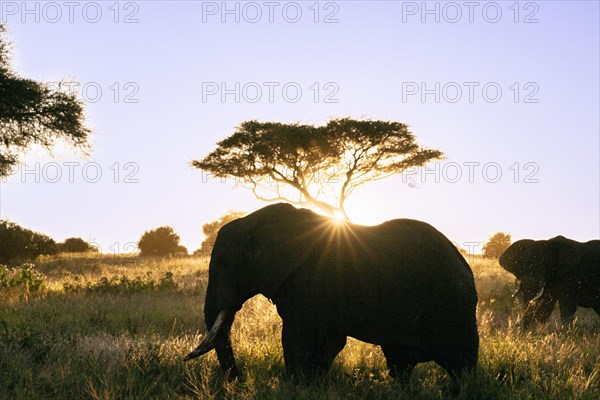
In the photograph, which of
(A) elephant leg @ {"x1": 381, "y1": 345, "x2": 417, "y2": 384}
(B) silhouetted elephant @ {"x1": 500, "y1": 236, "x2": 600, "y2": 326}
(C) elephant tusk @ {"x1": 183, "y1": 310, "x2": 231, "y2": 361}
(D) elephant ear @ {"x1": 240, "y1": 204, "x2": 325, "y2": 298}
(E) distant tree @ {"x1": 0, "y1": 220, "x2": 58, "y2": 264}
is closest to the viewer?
(C) elephant tusk @ {"x1": 183, "y1": 310, "x2": 231, "y2": 361}

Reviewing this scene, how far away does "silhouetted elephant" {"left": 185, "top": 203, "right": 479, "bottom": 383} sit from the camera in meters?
5.04

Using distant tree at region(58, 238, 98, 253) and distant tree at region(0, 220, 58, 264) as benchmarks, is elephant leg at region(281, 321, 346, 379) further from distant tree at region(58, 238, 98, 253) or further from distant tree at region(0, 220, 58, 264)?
distant tree at region(58, 238, 98, 253)

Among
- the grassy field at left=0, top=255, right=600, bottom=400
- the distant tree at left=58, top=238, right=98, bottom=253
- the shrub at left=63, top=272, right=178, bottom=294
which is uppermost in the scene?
the distant tree at left=58, top=238, right=98, bottom=253

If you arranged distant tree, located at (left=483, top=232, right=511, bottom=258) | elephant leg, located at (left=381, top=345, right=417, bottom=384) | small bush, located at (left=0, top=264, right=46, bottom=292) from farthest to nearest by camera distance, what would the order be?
1. distant tree, located at (left=483, top=232, right=511, bottom=258)
2. small bush, located at (left=0, top=264, right=46, bottom=292)
3. elephant leg, located at (left=381, top=345, right=417, bottom=384)

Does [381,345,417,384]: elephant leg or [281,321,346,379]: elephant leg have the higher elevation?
[281,321,346,379]: elephant leg

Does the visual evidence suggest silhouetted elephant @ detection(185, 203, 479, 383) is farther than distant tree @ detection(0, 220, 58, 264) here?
No

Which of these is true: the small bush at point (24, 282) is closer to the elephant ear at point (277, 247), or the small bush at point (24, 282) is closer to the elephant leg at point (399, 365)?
the elephant ear at point (277, 247)

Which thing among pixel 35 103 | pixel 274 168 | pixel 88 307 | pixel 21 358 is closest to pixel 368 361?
pixel 21 358

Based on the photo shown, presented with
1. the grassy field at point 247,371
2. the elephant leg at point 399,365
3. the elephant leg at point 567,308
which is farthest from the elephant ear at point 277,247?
the elephant leg at point 567,308

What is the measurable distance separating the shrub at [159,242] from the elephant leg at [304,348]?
3278cm

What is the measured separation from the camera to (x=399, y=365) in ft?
18.4

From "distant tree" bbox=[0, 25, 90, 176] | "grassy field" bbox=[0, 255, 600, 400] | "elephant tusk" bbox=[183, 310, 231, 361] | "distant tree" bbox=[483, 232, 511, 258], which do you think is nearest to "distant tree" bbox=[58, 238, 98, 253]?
"distant tree" bbox=[0, 25, 90, 176]

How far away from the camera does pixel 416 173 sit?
31.0m

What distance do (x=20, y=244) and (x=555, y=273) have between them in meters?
24.0
